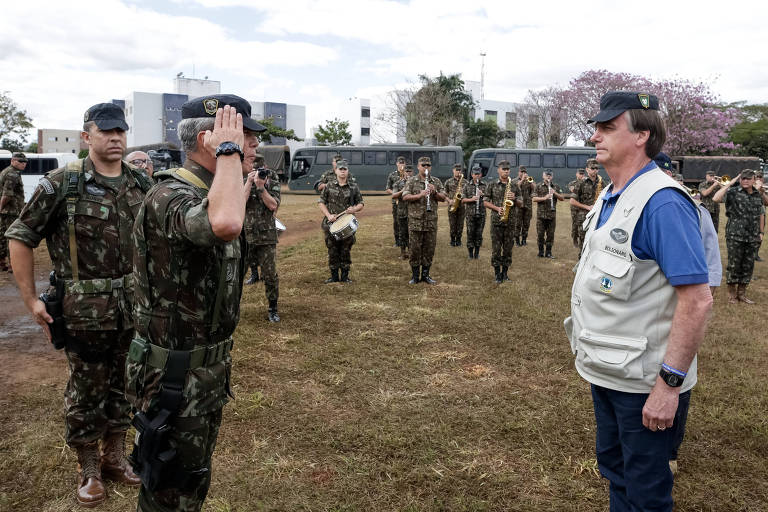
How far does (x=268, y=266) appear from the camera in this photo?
746cm

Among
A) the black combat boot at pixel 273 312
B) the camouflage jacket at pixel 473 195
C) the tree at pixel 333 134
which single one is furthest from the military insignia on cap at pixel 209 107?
the tree at pixel 333 134

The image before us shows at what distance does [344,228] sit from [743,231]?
21.2 feet

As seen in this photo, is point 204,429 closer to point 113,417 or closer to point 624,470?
point 113,417

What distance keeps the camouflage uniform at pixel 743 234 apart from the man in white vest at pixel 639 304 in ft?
25.0

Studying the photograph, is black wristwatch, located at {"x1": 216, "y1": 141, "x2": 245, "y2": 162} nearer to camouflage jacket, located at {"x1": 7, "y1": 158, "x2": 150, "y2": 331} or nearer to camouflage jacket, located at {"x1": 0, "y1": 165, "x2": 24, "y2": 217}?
camouflage jacket, located at {"x1": 7, "y1": 158, "x2": 150, "y2": 331}

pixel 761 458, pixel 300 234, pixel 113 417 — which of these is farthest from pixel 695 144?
pixel 113 417

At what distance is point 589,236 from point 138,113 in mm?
66266

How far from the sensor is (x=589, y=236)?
2549 mm

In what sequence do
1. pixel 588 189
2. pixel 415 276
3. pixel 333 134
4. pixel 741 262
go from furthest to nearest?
pixel 333 134
pixel 588 189
pixel 415 276
pixel 741 262

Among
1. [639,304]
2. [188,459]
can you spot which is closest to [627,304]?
[639,304]

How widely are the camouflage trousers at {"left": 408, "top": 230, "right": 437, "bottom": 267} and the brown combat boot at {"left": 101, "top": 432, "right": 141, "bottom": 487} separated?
6.72m

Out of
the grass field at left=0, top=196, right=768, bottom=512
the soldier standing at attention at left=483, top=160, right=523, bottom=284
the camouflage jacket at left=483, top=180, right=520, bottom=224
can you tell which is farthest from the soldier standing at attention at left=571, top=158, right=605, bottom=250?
the grass field at left=0, top=196, right=768, bottom=512

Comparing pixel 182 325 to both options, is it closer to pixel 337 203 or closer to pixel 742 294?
pixel 337 203

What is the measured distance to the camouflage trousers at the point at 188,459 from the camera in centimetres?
224
